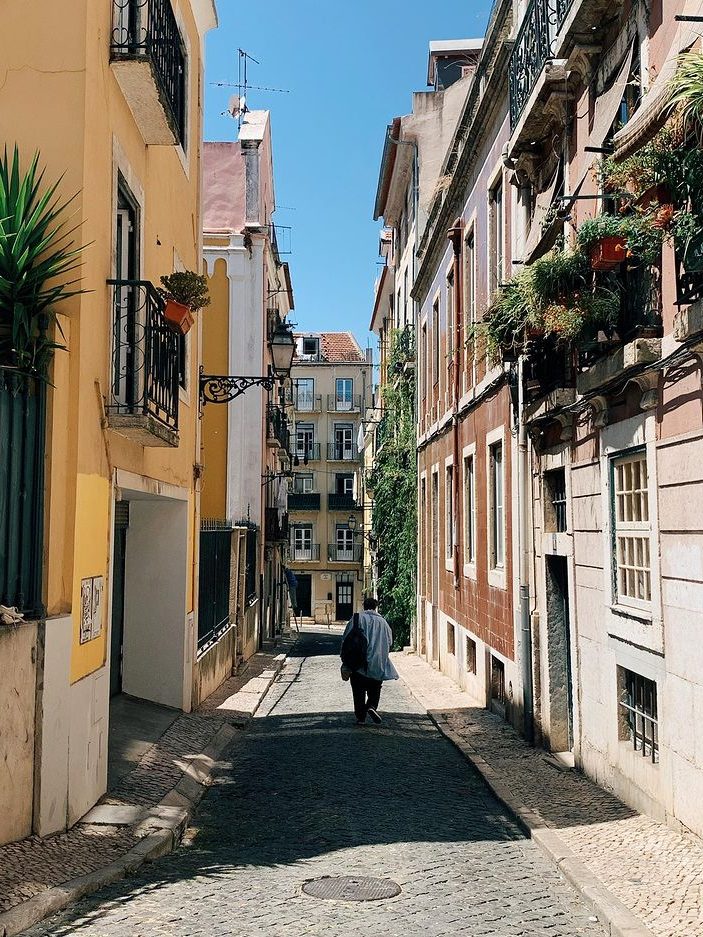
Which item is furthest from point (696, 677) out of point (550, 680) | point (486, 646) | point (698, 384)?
point (486, 646)

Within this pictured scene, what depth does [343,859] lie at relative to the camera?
672 centimetres

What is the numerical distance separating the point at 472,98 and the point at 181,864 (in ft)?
41.8

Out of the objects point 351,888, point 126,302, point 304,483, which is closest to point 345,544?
point 304,483

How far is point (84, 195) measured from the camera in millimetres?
7621

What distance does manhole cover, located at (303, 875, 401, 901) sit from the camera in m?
5.93

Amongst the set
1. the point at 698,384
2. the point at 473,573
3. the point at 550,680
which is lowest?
the point at 550,680

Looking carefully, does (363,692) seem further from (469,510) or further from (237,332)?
(237,332)

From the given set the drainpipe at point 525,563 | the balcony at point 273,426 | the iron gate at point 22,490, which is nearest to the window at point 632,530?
the drainpipe at point 525,563

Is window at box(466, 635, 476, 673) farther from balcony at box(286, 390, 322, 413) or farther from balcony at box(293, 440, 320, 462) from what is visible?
balcony at box(286, 390, 322, 413)

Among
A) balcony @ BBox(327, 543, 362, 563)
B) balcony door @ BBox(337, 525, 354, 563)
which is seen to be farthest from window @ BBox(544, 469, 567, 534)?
balcony door @ BBox(337, 525, 354, 563)

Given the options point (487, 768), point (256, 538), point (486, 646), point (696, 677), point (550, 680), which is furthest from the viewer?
point (256, 538)

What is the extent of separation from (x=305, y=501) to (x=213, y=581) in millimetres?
43785

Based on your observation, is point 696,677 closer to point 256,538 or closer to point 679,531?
point 679,531

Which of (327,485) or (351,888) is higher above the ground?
(327,485)
